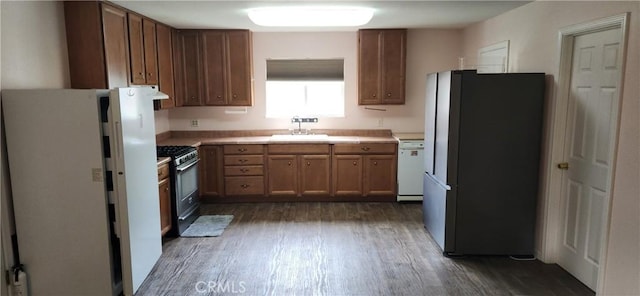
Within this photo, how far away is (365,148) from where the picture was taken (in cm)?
520

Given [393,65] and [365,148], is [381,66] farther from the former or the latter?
[365,148]

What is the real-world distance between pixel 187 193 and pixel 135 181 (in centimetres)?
152

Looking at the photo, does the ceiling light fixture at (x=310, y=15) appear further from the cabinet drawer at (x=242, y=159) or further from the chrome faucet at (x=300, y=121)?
the cabinet drawer at (x=242, y=159)

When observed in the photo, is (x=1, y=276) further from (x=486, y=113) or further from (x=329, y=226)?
(x=486, y=113)

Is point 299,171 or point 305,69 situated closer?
point 299,171

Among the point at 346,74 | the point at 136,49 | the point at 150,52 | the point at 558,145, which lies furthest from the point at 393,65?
the point at 136,49

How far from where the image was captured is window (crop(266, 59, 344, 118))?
5.62 metres

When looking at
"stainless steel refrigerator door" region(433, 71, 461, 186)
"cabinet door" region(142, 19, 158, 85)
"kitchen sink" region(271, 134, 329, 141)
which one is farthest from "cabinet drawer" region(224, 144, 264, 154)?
"stainless steel refrigerator door" region(433, 71, 461, 186)

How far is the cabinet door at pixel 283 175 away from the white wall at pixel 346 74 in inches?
26.9

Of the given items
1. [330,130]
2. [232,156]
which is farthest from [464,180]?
[232,156]

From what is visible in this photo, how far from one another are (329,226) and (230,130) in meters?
2.20

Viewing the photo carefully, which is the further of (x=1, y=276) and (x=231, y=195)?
(x=231, y=195)

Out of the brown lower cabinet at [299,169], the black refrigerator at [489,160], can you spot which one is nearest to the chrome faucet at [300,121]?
the brown lower cabinet at [299,169]

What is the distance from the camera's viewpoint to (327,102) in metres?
5.76
